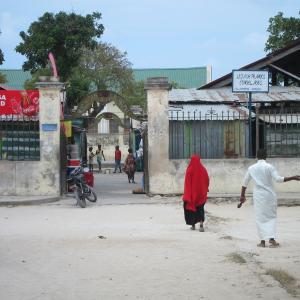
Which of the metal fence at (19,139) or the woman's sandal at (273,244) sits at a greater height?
the metal fence at (19,139)

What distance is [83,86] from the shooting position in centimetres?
3506

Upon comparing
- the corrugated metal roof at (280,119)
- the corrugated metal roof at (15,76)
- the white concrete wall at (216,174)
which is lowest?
the white concrete wall at (216,174)

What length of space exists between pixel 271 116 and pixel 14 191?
772cm

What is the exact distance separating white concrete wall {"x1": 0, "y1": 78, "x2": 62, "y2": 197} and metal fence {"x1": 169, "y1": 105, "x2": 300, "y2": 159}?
3311 millimetres

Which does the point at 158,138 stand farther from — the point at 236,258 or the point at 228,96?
the point at 236,258

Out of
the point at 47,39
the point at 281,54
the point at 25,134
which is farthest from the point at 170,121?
the point at 47,39

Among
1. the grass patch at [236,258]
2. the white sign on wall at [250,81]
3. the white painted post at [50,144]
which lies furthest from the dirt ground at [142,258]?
the white sign on wall at [250,81]

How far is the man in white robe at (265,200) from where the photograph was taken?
9453mm

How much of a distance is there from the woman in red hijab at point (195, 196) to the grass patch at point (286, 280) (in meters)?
3.90

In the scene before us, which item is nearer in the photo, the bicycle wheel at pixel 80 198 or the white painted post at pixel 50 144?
the bicycle wheel at pixel 80 198

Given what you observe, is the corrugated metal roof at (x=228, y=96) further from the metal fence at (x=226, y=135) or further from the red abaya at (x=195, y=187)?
the red abaya at (x=195, y=187)

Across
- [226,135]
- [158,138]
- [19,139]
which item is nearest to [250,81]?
[226,135]

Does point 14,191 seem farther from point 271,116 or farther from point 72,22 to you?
point 72,22

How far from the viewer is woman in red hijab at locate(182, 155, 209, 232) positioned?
37.3ft
